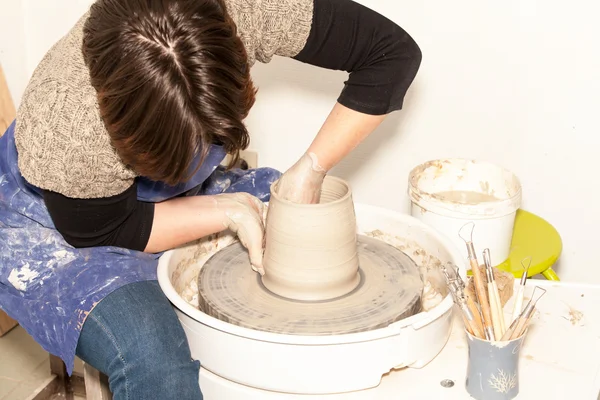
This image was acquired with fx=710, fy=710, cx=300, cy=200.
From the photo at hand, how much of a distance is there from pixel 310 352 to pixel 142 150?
0.53 metres

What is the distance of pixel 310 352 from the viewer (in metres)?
1.44

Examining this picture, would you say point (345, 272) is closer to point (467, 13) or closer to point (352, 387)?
point (352, 387)

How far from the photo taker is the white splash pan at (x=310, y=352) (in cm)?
144

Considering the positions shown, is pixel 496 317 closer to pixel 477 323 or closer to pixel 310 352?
pixel 477 323

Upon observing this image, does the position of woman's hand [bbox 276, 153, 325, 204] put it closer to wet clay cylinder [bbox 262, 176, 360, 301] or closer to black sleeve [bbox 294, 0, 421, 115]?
wet clay cylinder [bbox 262, 176, 360, 301]

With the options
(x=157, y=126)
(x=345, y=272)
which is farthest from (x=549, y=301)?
(x=157, y=126)

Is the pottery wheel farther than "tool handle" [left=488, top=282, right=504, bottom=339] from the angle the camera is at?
Yes

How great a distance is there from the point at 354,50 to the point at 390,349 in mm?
755

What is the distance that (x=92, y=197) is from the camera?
163cm

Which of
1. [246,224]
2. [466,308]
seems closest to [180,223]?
[246,224]

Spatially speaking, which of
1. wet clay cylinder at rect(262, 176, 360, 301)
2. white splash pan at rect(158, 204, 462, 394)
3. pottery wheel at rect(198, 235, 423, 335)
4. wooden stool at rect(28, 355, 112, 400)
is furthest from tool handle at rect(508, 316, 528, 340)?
wooden stool at rect(28, 355, 112, 400)

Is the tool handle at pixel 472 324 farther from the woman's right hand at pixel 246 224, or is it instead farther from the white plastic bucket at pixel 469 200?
the woman's right hand at pixel 246 224

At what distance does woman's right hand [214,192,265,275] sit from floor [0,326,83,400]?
3.68 ft

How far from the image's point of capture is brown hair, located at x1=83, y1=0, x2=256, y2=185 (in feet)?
4.33
